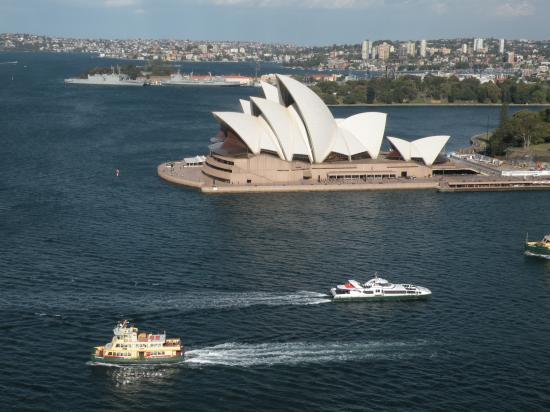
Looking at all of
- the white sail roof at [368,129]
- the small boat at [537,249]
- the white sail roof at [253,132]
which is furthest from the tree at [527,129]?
the small boat at [537,249]

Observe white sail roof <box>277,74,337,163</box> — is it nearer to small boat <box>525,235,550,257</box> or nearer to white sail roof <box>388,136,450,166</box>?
white sail roof <box>388,136,450,166</box>

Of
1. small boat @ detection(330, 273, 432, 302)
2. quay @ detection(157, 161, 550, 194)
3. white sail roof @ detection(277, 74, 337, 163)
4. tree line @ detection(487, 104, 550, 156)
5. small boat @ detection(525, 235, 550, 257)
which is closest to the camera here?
small boat @ detection(330, 273, 432, 302)

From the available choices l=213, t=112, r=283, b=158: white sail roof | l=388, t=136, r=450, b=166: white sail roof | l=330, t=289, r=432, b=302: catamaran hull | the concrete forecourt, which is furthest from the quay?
l=330, t=289, r=432, b=302: catamaran hull

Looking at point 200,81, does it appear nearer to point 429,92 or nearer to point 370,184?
point 429,92

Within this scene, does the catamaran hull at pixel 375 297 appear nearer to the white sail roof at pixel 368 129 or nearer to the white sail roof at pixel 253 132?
the white sail roof at pixel 253 132

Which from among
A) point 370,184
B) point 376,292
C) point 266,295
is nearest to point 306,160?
point 370,184

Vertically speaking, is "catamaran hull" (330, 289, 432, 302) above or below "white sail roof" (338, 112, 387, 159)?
below
